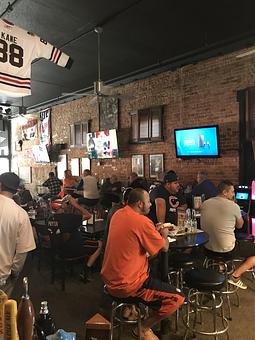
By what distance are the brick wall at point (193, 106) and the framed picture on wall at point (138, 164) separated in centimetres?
13

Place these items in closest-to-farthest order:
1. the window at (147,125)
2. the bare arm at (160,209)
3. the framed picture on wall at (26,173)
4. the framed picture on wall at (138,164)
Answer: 1. the bare arm at (160,209)
2. the window at (147,125)
3. the framed picture on wall at (138,164)
4. the framed picture on wall at (26,173)

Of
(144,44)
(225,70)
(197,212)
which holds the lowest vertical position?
(197,212)

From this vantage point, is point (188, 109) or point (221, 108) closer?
point (221, 108)

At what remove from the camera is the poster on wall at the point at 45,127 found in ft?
41.4

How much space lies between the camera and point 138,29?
18.5 feet

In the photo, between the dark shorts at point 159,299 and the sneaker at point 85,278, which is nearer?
A: the dark shorts at point 159,299

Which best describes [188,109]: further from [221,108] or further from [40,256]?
[40,256]

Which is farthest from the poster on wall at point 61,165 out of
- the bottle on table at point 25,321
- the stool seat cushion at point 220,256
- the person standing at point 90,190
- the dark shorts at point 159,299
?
the bottle on table at point 25,321

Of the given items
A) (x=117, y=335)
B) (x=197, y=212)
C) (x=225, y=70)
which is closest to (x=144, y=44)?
(x=225, y=70)

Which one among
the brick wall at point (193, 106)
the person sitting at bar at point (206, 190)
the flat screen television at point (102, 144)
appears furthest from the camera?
the flat screen television at point (102, 144)

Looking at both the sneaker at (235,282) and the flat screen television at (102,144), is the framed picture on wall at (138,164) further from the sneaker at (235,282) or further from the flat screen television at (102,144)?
the sneaker at (235,282)

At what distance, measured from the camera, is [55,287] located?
451 cm

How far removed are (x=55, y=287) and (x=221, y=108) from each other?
15.5ft

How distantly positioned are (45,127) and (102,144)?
4.31m
